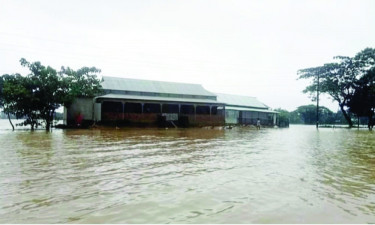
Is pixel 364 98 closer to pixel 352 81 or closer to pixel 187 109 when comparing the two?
pixel 352 81

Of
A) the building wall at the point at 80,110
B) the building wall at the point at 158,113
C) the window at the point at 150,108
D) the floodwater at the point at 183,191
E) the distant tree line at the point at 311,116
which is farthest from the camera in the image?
the distant tree line at the point at 311,116

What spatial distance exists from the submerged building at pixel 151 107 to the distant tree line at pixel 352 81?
40.6 feet

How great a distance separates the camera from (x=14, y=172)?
735cm

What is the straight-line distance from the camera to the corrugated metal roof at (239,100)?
5128 centimetres

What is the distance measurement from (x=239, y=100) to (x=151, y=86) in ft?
58.1

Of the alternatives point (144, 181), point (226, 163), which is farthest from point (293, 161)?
point (144, 181)

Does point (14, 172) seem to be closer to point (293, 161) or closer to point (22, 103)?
point (293, 161)

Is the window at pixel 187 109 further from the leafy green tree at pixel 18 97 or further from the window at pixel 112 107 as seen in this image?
the leafy green tree at pixel 18 97

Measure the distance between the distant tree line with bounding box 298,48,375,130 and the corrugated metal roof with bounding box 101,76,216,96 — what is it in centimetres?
1934

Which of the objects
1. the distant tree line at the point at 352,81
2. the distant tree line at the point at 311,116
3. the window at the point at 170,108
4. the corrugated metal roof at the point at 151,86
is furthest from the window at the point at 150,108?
the distant tree line at the point at 311,116

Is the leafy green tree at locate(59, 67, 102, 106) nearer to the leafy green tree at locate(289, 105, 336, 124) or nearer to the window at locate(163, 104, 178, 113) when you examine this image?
the window at locate(163, 104, 178, 113)

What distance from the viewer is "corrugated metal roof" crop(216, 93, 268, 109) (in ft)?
168

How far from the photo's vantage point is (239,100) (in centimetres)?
5350

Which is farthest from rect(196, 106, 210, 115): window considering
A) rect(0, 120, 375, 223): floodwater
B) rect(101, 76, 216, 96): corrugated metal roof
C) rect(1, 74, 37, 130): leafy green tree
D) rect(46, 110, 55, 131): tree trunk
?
rect(0, 120, 375, 223): floodwater
